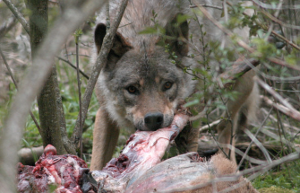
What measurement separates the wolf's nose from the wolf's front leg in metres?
1.47

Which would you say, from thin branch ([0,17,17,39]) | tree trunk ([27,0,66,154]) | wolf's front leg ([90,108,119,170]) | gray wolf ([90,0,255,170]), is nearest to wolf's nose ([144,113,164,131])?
gray wolf ([90,0,255,170])

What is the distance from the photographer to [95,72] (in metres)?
3.75

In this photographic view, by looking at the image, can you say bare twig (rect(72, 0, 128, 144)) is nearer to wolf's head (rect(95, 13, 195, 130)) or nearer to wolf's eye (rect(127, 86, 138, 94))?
wolf's head (rect(95, 13, 195, 130))

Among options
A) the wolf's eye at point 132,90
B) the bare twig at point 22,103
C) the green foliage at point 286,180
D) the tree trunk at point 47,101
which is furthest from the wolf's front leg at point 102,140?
the bare twig at point 22,103

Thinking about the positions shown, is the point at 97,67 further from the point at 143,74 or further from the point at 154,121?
the point at 143,74

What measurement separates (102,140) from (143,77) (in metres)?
1.46

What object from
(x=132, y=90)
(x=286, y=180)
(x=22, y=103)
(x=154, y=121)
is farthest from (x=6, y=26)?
(x=22, y=103)

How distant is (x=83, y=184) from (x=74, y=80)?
17.5 ft

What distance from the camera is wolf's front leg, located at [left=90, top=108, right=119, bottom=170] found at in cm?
552

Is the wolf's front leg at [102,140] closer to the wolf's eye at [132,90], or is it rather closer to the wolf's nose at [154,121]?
the wolf's eye at [132,90]

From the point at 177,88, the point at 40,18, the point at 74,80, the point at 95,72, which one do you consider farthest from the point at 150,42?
the point at 74,80

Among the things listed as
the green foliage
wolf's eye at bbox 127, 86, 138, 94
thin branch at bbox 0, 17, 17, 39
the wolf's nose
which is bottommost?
the green foliage

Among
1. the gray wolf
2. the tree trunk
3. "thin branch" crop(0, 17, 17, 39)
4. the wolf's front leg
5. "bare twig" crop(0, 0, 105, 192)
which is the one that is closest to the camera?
"bare twig" crop(0, 0, 105, 192)

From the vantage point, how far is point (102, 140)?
559 cm
